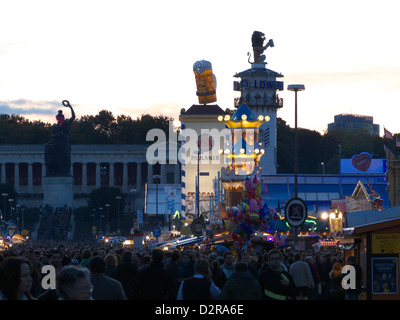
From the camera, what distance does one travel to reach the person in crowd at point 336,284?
878 inches

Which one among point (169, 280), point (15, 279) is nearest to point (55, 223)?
point (169, 280)

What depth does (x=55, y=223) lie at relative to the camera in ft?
388

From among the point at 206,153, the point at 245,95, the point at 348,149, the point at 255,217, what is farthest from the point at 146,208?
the point at 255,217

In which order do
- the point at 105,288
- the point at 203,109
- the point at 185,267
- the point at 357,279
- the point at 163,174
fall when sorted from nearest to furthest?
the point at 105,288 < the point at 185,267 < the point at 357,279 < the point at 203,109 < the point at 163,174

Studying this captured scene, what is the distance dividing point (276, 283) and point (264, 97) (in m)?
103

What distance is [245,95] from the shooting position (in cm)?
11850

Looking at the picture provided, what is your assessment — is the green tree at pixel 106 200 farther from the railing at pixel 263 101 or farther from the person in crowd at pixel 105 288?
the person in crowd at pixel 105 288

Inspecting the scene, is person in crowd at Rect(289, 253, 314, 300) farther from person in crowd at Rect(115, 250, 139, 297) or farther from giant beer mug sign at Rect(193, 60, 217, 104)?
giant beer mug sign at Rect(193, 60, 217, 104)

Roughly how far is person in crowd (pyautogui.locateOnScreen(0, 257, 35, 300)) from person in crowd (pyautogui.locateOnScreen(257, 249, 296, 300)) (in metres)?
6.13

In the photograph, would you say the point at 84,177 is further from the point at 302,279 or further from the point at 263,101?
the point at 302,279

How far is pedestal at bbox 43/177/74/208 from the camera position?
409 feet

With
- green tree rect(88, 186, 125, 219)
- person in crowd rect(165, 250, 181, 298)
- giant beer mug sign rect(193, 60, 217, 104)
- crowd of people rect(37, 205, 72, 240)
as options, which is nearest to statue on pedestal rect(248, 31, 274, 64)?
giant beer mug sign rect(193, 60, 217, 104)
